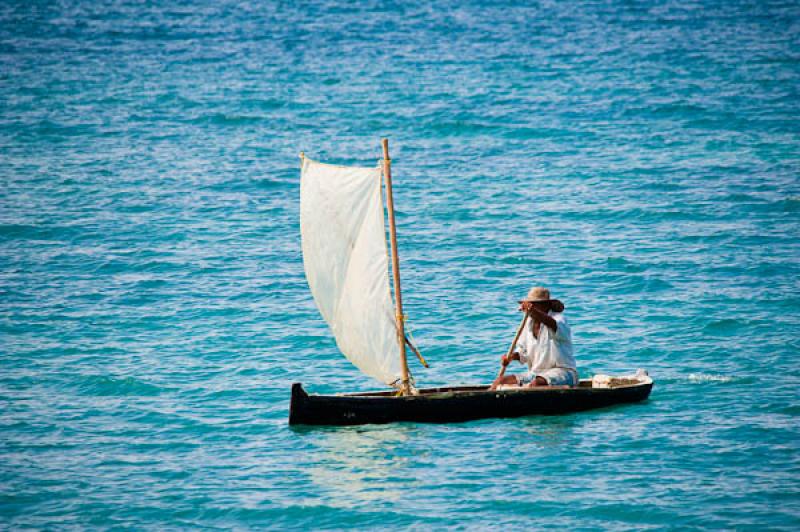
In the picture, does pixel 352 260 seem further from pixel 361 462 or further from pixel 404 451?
pixel 361 462

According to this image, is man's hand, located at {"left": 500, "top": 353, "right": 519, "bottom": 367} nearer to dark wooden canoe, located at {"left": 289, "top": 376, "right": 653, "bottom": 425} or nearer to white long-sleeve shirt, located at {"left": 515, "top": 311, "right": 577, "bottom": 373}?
white long-sleeve shirt, located at {"left": 515, "top": 311, "right": 577, "bottom": 373}

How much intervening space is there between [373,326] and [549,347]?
8.58 feet

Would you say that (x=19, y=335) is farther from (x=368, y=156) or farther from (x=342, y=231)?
(x=368, y=156)

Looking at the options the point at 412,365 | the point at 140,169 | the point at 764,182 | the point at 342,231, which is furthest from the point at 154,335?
the point at 764,182

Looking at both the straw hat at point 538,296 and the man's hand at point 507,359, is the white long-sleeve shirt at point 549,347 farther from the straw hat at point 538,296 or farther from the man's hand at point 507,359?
the straw hat at point 538,296

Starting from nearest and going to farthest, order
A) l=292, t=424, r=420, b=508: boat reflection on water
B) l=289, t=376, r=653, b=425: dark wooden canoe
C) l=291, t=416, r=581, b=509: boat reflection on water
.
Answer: l=292, t=424, r=420, b=508: boat reflection on water < l=291, t=416, r=581, b=509: boat reflection on water < l=289, t=376, r=653, b=425: dark wooden canoe

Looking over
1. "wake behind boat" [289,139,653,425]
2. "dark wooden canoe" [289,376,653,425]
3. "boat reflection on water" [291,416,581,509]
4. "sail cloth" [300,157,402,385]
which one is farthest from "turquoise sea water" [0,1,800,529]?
"sail cloth" [300,157,402,385]

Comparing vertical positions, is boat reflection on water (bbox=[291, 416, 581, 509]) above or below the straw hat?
below

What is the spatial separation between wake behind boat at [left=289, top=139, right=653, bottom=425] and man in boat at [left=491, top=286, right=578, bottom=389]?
2cm

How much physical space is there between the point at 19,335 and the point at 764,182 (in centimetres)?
1948

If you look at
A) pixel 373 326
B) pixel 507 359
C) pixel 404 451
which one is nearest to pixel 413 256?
pixel 373 326

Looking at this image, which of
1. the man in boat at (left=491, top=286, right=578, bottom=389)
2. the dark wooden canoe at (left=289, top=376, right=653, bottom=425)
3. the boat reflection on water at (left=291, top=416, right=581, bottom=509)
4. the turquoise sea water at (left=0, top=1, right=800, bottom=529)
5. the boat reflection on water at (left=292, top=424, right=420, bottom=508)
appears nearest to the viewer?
the boat reflection on water at (left=292, top=424, right=420, bottom=508)

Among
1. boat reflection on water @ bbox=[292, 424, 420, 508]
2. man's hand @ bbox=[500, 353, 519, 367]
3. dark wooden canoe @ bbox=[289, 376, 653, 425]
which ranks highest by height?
man's hand @ bbox=[500, 353, 519, 367]

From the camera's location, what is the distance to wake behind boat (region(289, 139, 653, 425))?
55.4 feet
